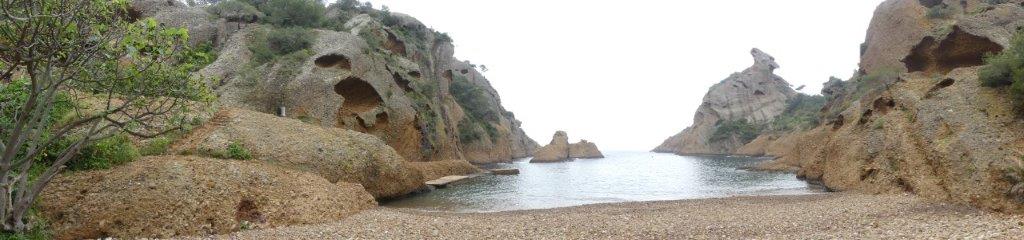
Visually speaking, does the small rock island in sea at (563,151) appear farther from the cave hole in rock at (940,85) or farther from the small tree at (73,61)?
the small tree at (73,61)

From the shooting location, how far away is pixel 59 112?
1795 centimetres

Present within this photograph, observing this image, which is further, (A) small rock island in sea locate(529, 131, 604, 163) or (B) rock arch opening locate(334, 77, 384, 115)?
(A) small rock island in sea locate(529, 131, 604, 163)

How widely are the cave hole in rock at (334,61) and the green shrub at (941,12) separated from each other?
46.2 meters

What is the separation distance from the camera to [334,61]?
41.2m

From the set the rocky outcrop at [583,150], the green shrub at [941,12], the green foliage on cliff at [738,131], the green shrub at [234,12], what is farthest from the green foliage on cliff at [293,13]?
the green foliage on cliff at [738,131]

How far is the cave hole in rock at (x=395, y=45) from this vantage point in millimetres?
56700

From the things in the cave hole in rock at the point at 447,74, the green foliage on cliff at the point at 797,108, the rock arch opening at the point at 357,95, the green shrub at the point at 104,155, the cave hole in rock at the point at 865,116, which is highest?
the green foliage on cliff at the point at 797,108

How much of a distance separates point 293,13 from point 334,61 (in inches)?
442

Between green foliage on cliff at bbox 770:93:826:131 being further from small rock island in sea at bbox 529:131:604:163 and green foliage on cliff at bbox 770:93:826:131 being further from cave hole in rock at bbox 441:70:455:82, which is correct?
cave hole in rock at bbox 441:70:455:82

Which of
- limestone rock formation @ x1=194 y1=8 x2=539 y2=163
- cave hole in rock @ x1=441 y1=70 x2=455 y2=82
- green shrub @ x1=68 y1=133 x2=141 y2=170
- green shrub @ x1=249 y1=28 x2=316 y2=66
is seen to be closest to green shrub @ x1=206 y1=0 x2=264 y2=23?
limestone rock formation @ x1=194 y1=8 x2=539 y2=163

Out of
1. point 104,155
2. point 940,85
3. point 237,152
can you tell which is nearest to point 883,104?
point 940,85

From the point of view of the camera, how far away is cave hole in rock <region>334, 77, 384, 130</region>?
1556 inches

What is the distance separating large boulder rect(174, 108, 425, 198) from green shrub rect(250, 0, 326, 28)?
25.6 m

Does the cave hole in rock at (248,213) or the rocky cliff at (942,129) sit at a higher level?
the rocky cliff at (942,129)
